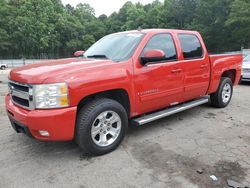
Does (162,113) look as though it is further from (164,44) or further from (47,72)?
(47,72)

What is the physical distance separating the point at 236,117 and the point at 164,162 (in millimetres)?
2891

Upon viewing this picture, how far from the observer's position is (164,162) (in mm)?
3461

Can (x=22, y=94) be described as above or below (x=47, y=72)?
below

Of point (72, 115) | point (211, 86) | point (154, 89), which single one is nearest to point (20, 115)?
point (72, 115)

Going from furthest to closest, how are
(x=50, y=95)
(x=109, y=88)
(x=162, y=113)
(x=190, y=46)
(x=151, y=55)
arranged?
(x=190, y=46) < (x=162, y=113) < (x=151, y=55) < (x=109, y=88) < (x=50, y=95)

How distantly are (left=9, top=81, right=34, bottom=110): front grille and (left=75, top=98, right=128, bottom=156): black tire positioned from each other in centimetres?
69

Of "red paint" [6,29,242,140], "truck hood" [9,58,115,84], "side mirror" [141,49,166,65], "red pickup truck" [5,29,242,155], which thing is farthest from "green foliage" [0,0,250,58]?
"truck hood" [9,58,115,84]

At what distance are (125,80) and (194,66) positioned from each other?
191cm

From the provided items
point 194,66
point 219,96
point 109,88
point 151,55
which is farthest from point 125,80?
point 219,96

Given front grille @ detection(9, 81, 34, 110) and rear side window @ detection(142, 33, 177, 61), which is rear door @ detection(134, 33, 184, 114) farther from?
front grille @ detection(9, 81, 34, 110)

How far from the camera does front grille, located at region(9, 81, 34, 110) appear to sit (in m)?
3.23

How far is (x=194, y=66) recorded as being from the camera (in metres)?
5.04

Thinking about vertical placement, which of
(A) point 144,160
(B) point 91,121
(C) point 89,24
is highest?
(C) point 89,24

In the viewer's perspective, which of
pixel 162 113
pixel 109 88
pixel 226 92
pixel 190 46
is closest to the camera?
pixel 109 88
